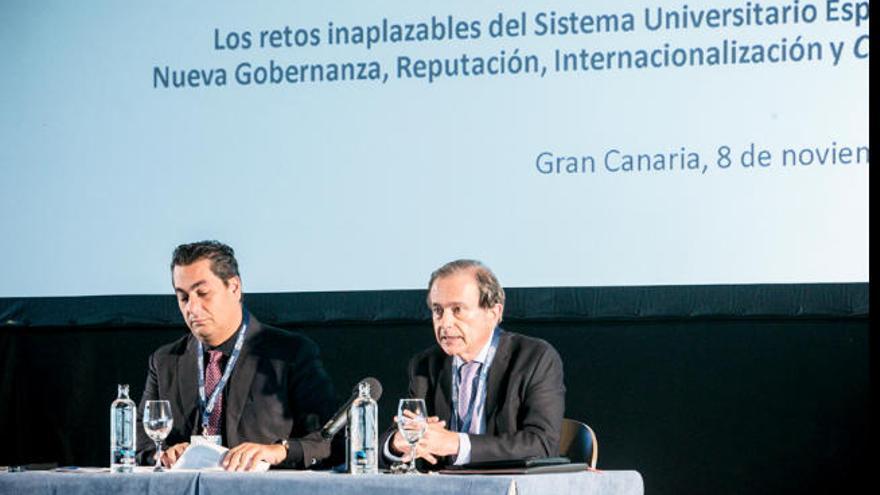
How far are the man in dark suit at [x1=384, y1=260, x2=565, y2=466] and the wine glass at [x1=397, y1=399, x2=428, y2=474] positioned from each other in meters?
0.50

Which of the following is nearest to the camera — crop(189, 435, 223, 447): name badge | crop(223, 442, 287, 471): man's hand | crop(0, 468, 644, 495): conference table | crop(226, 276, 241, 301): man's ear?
crop(0, 468, 644, 495): conference table

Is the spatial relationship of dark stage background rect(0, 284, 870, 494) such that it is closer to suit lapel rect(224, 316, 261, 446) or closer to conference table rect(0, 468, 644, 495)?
suit lapel rect(224, 316, 261, 446)

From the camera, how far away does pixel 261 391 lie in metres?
5.18

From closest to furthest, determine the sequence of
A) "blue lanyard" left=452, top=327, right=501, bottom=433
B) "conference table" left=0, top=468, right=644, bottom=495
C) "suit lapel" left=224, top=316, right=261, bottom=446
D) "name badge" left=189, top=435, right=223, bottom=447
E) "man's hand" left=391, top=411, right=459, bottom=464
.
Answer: "conference table" left=0, top=468, right=644, bottom=495 → "man's hand" left=391, top=411, right=459, bottom=464 → "name badge" left=189, top=435, right=223, bottom=447 → "blue lanyard" left=452, top=327, right=501, bottom=433 → "suit lapel" left=224, top=316, right=261, bottom=446

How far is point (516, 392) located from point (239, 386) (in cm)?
87

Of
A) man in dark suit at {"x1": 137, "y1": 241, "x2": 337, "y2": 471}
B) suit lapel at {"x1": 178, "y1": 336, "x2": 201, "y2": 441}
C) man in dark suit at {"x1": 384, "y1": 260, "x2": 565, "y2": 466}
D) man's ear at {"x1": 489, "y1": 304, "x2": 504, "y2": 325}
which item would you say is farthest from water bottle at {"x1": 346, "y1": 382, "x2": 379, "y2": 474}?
suit lapel at {"x1": 178, "y1": 336, "x2": 201, "y2": 441}

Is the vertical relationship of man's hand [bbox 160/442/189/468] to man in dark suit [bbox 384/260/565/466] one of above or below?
below

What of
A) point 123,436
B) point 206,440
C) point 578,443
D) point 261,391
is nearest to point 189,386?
point 261,391

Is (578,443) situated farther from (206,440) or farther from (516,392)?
(206,440)

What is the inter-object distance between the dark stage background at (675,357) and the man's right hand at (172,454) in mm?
1703

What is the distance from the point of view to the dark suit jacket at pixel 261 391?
514cm

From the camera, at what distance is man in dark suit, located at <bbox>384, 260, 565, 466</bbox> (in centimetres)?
482

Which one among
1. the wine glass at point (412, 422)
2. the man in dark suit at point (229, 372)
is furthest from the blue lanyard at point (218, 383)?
the wine glass at point (412, 422)

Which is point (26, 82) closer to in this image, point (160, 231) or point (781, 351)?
point (160, 231)
